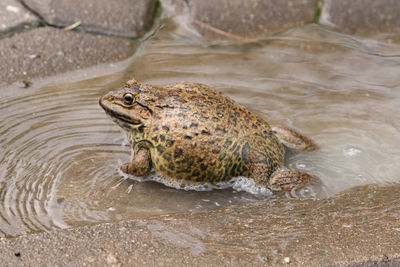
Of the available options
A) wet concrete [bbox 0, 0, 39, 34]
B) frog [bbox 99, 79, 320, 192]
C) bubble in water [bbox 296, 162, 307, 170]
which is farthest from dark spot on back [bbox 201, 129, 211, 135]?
wet concrete [bbox 0, 0, 39, 34]

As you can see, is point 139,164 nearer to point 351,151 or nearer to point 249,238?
point 249,238

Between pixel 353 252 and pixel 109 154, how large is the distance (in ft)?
8.46

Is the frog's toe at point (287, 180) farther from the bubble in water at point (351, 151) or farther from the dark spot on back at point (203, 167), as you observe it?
the bubble in water at point (351, 151)

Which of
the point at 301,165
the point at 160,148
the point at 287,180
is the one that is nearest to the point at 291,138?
the point at 301,165

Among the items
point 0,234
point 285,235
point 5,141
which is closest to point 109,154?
point 5,141

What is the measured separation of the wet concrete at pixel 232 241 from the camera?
290 centimetres

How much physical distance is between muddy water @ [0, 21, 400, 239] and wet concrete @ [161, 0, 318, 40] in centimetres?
22

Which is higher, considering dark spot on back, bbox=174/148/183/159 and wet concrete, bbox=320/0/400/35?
wet concrete, bbox=320/0/400/35

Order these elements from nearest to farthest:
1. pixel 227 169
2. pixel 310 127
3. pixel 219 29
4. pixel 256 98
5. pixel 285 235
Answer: pixel 285 235
pixel 227 169
pixel 310 127
pixel 256 98
pixel 219 29

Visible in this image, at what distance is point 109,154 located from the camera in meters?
4.49

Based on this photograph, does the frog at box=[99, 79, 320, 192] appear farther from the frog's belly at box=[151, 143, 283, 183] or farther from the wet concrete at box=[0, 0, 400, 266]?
the wet concrete at box=[0, 0, 400, 266]

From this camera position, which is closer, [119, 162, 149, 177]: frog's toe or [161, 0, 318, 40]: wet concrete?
[119, 162, 149, 177]: frog's toe

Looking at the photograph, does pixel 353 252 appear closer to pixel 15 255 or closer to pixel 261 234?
pixel 261 234

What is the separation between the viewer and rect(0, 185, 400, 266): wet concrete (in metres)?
2.90
